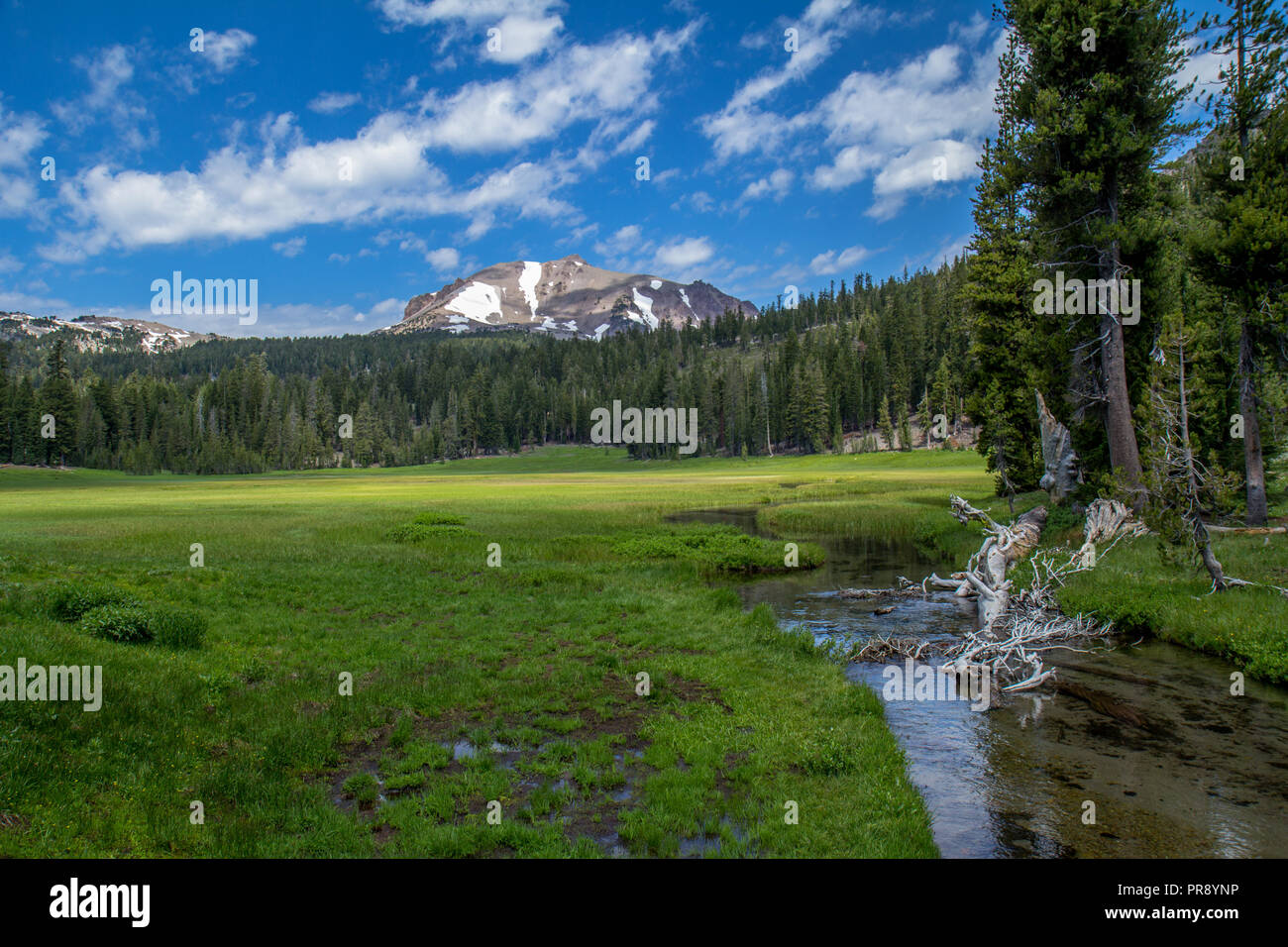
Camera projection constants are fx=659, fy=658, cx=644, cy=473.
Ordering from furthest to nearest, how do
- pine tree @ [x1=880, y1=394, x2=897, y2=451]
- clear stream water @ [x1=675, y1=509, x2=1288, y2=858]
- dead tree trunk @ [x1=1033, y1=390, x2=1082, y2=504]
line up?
pine tree @ [x1=880, y1=394, x2=897, y2=451] → dead tree trunk @ [x1=1033, y1=390, x2=1082, y2=504] → clear stream water @ [x1=675, y1=509, x2=1288, y2=858]

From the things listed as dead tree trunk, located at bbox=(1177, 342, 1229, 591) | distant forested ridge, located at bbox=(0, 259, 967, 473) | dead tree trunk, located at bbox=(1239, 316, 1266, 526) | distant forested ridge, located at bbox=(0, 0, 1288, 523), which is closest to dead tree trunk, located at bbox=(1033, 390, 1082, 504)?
distant forested ridge, located at bbox=(0, 0, 1288, 523)

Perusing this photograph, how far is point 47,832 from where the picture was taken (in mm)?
6559

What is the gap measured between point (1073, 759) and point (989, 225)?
37.1 meters

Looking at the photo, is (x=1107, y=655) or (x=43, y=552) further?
(x=43, y=552)

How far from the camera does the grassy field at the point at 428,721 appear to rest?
25.2 feet

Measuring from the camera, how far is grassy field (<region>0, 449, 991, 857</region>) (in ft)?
25.2

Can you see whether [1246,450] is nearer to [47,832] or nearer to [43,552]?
[47,832]

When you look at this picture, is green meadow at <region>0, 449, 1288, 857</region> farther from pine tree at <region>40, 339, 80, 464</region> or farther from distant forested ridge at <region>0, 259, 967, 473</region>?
pine tree at <region>40, 339, 80, 464</region>

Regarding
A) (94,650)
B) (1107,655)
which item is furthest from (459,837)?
(1107,655)

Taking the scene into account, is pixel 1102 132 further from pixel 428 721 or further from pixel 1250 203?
pixel 428 721

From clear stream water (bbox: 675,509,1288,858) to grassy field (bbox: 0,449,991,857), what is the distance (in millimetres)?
935

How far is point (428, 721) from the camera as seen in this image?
11.6 meters
